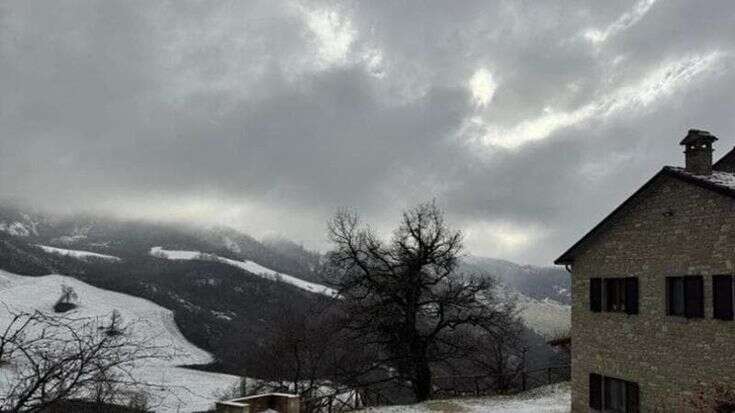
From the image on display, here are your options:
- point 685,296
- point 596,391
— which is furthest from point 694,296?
point 596,391

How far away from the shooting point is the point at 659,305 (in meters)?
16.2

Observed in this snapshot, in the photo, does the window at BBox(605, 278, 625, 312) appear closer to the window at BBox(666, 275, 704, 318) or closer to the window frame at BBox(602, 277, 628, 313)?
the window frame at BBox(602, 277, 628, 313)

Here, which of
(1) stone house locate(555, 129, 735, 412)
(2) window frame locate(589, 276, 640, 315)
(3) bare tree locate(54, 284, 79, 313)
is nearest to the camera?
(1) stone house locate(555, 129, 735, 412)

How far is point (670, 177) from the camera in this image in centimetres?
1656

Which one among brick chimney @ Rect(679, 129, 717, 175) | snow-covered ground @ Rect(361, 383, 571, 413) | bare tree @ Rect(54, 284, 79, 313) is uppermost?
brick chimney @ Rect(679, 129, 717, 175)

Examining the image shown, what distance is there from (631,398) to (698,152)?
7.44m

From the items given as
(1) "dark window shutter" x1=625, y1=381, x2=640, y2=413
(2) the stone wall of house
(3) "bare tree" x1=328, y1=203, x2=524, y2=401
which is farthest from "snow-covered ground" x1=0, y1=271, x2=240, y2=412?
(1) "dark window shutter" x1=625, y1=381, x2=640, y2=413

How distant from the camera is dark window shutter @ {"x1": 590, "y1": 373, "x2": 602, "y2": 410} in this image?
60.0 feet

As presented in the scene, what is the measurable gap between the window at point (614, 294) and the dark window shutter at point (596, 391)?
2164 millimetres

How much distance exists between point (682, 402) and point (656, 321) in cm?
219

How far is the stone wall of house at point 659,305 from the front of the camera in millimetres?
14648

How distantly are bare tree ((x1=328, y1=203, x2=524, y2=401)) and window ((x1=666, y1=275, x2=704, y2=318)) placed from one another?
1295cm

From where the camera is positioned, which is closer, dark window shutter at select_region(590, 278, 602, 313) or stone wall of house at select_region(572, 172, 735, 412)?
stone wall of house at select_region(572, 172, 735, 412)

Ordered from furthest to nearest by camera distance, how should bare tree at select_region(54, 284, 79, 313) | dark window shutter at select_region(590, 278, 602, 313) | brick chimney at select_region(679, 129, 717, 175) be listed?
bare tree at select_region(54, 284, 79, 313), dark window shutter at select_region(590, 278, 602, 313), brick chimney at select_region(679, 129, 717, 175)
